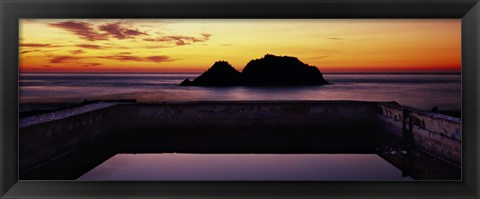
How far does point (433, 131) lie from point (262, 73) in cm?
198

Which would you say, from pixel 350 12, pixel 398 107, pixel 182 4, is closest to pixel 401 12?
pixel 350 12

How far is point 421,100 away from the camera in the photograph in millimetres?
4520

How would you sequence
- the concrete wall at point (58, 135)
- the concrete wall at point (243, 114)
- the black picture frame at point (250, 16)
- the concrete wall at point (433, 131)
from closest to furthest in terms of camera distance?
the black picture frame at point (250, 16)
the concrete wall at point (58, 135)
the concrete wall at point (433, 131)
the concrete wall at point (243, 114)

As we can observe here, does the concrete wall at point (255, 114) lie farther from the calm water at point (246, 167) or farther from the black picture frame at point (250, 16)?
the black picture frame at point (250, 16)

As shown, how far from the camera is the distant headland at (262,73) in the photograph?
15.4 feet

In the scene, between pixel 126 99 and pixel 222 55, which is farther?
pixel 126 99

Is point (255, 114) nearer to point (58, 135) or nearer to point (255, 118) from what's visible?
point (255, 118)

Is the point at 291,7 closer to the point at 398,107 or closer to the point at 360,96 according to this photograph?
the point at 360,96

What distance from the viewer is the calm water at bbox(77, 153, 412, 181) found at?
154 inches

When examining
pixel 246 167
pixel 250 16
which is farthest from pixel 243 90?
pixel 250 16

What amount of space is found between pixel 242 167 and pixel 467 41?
233cm

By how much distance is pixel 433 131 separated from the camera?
4.22 m

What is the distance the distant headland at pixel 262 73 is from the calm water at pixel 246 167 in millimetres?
806

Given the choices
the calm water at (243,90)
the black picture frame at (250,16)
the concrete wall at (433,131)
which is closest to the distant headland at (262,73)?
the calm water at (243,90)
